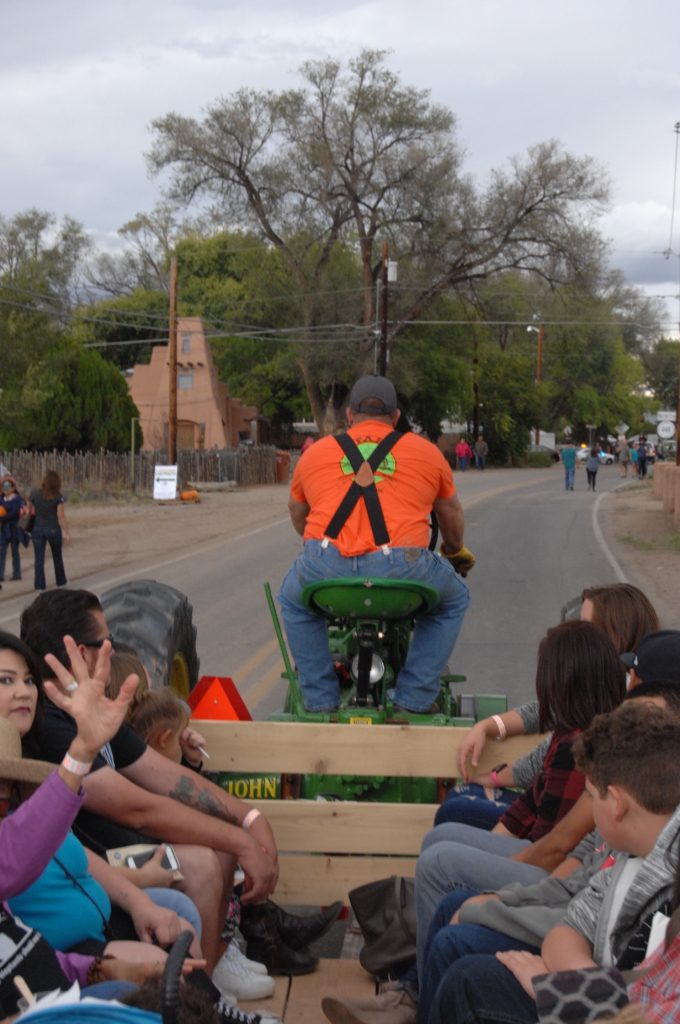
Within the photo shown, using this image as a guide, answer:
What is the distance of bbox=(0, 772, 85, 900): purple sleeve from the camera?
120 inches

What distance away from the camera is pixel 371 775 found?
17.2 ft

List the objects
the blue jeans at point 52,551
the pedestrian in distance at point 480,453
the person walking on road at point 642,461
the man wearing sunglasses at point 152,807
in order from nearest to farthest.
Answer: the man wearing sunglasses at point 152,807
the blue jeans at point 52,551
the person walking on road at point 642,461
the pedestrian in distance at point 480,453

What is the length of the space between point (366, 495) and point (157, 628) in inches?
69.8

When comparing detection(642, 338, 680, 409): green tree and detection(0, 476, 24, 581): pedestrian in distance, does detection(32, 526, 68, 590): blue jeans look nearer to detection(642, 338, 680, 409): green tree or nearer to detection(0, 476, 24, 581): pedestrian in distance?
detection(0, 476, 24, 581): pedestrian in distance

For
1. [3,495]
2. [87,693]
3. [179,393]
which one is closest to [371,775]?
[87,693]

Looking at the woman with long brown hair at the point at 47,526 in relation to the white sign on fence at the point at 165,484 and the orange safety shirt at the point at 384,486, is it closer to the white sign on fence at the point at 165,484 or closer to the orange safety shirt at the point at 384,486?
the orange safety shirt at the point at 384,486

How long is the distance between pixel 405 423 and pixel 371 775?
182cm

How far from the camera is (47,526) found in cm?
1897

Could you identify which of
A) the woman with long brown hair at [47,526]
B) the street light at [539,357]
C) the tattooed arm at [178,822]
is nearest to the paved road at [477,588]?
the woman with long brown hair at [47,526]

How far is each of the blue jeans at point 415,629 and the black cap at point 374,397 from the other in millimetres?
643

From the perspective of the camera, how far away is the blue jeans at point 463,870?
3.99m

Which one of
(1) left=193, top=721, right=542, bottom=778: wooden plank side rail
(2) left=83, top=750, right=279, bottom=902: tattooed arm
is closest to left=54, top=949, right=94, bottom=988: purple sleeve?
(2) left=83, top=750, right=279, bottom=902: tattooed arm

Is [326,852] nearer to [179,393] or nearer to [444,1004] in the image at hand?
[444,1004]

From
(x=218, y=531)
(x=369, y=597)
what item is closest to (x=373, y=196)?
(x=218, y=531)
